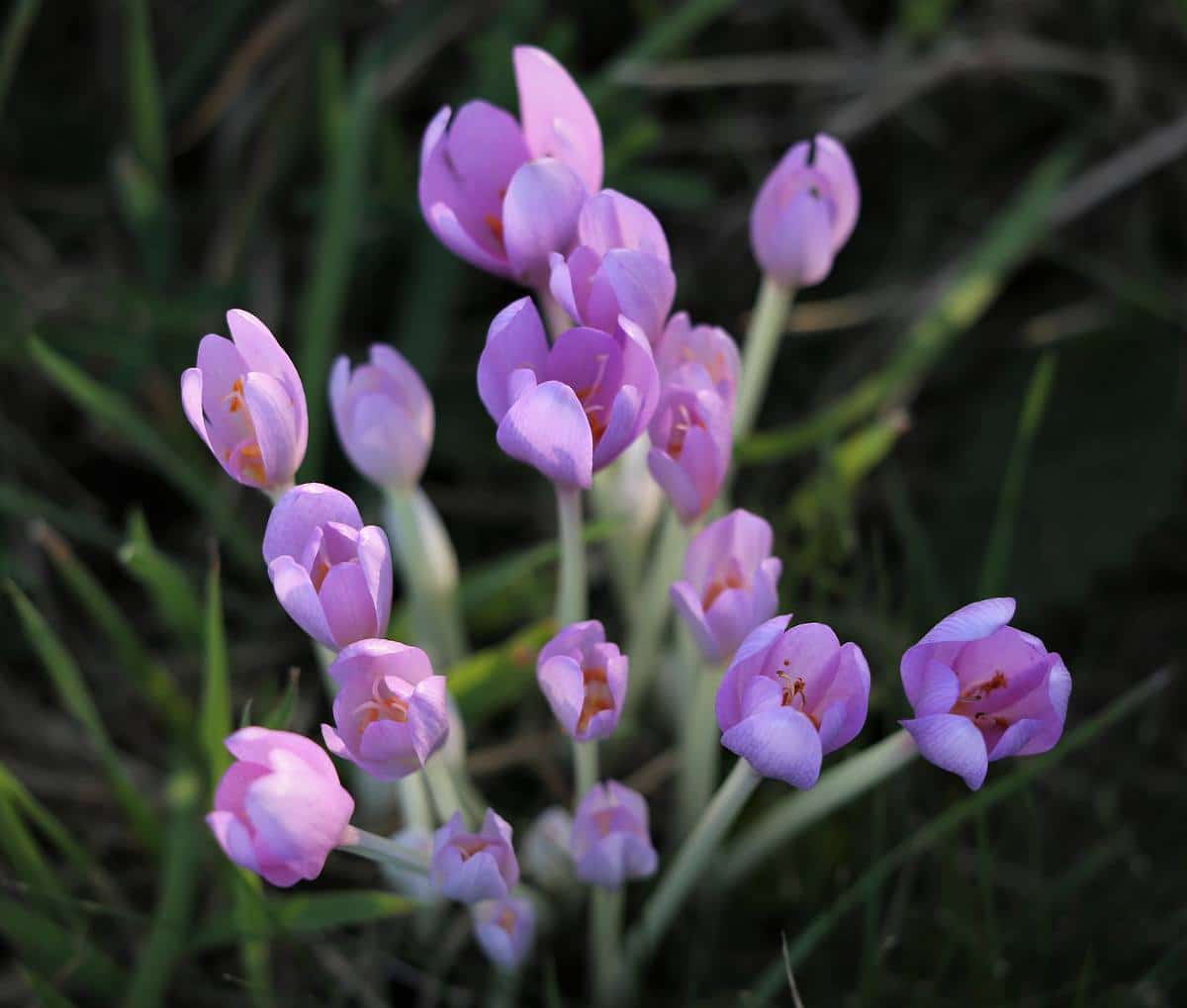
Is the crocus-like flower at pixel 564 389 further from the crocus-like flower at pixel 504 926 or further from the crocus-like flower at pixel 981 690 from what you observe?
the crocus-like flower at pixel 504 926

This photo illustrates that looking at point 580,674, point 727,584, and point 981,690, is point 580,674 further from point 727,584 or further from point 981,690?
point 981,690

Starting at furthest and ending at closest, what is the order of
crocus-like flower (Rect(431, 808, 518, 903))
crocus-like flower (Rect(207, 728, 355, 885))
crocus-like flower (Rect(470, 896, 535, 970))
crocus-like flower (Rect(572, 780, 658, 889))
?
crocus-like flower (Rect(470, 896, 535, 970)) → crocus-like flower (Rect(572, 780, 658, 889)) → crocus-like flower (Rect(431, 808, 518, 903)) → crocus-like flower (Rect(207, 728, 355, 885))

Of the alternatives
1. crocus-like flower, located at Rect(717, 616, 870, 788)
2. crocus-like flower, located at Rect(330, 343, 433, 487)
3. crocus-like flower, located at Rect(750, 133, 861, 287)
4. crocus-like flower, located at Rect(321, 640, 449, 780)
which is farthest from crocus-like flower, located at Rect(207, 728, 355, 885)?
crocus-like flower, located at Rect(750, 133, 861, 287)

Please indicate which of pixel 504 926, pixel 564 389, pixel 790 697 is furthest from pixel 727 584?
pixel 504 926

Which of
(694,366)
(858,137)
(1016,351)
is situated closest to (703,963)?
(694,366)

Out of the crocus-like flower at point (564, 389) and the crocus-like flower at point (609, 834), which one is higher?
the crocus-like flower at point (564, 389)

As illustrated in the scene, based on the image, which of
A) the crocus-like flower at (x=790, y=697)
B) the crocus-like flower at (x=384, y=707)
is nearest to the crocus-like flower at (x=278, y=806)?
the crocus-like flower at (x=384, y=707)

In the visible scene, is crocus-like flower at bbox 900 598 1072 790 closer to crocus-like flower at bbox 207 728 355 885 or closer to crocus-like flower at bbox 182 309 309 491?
crocus-like flower at bbox 207 728 355 885
